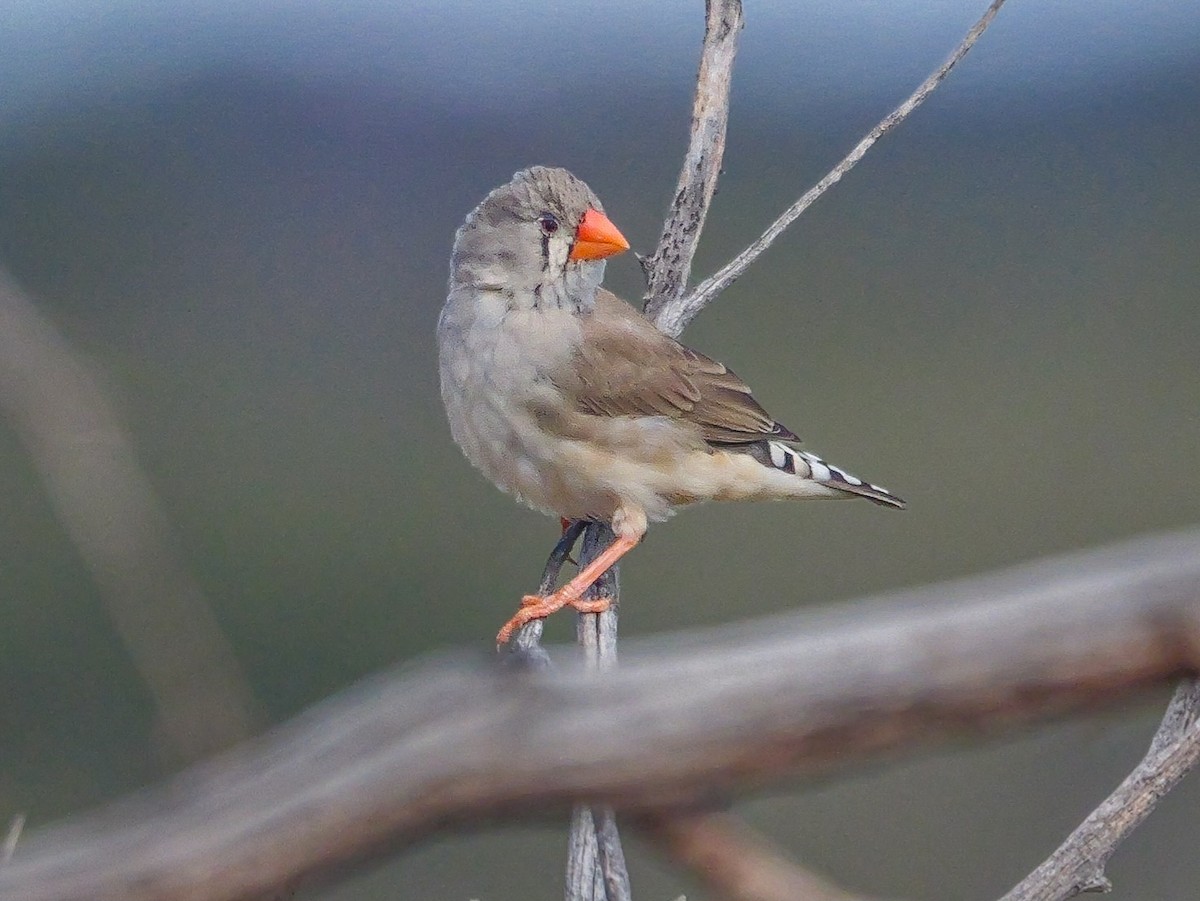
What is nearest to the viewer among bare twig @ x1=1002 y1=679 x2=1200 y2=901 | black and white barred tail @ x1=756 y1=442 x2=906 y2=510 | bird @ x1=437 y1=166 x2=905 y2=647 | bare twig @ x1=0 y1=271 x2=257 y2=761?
bare twig @ x1=1002 y1=679 x2=1200 y2=901

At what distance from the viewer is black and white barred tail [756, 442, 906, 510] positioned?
342 centimetres

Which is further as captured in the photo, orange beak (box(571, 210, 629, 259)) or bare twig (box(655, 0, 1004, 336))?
orange beak (box(571, 210, 629, 259))

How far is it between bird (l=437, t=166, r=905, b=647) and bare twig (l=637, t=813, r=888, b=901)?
250cm

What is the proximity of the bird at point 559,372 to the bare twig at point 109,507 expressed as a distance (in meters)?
1.61

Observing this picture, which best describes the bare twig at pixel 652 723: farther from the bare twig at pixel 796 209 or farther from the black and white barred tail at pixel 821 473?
the black and white barred tail at pixel 821 473

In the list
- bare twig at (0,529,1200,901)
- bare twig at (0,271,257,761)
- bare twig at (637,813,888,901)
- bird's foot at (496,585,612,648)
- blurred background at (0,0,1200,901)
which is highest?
blurred background at (0,0,1200,901)

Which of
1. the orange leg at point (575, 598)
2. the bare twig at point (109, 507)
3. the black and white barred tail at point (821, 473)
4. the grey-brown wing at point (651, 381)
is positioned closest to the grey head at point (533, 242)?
the grey-brown wing at point (651, 381)

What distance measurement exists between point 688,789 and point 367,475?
1274cm

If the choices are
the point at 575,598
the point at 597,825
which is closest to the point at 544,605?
the point at 575,598

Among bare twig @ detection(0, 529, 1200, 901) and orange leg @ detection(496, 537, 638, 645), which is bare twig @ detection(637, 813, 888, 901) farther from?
orange leg @ detection(496, 537, 638, 645)

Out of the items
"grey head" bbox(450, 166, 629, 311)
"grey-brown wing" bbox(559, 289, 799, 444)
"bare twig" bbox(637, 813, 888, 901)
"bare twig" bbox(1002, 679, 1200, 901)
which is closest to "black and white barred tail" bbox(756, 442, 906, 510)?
"grey-brown wing" bbox(559, 289, 799, 444)

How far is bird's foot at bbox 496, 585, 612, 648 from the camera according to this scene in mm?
2703

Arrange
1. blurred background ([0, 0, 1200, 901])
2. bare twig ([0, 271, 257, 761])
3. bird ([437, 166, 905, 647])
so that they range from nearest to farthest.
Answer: bare twig ([0, 271, 257, 761]) < bird ([437, 166, 905, 647]) < blurred background ([0, 0, 1200, 901])

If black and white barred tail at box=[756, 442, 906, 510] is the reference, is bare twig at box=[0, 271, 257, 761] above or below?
below
